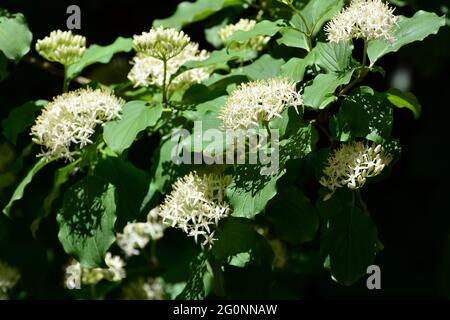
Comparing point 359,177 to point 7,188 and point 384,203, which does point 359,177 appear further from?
point 384,203

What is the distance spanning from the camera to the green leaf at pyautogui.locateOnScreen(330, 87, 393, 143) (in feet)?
5.41

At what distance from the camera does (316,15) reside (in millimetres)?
1809

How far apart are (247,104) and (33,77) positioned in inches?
56.5

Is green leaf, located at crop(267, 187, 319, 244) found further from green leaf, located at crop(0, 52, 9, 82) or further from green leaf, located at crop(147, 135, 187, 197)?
green leaf, located at crop(0, 52, 9, 82)

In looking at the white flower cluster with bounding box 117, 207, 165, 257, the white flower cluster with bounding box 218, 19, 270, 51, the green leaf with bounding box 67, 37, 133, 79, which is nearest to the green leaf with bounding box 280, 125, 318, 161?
the white flower cluster with bounding box 218, 19, 270, 51

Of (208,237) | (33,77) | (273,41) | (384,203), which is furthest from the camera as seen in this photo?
(384,203)

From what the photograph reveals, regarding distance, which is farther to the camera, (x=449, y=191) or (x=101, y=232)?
(x=449, y=191)

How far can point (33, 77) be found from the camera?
282cm

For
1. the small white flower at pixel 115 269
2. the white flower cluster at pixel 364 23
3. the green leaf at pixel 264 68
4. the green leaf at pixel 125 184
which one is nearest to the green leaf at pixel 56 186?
the green leaf at pixel 125 184

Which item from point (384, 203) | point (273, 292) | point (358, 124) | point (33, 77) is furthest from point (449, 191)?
point (33, 77)

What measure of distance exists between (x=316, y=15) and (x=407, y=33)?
0.24m

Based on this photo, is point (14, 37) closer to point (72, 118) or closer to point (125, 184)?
point (72, 118)

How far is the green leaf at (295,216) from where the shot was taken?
201 centimetres

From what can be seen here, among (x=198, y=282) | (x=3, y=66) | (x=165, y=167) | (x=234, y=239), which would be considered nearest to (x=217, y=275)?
(x=198, y=282)
